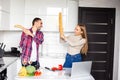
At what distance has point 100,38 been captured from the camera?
5246 millimetres

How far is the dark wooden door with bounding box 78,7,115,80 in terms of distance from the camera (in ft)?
17.0

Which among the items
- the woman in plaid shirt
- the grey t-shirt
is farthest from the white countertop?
the grey t-shirt

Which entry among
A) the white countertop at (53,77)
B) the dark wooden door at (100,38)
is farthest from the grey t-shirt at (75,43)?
the white countertop at (53,77)

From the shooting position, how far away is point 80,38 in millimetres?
4270

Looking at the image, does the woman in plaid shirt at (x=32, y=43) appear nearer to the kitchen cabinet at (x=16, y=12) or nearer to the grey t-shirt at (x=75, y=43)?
the grey t-shirt at (x=75, y=43)

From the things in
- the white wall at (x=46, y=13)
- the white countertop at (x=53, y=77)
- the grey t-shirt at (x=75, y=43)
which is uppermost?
the white wall at (x=46, y=13)

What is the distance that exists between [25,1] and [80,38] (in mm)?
1376

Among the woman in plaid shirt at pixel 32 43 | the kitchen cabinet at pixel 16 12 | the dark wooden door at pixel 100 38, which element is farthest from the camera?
the dark wooden door at pixel 100 38

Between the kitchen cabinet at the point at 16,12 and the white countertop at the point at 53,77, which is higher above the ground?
the kitchen cabinet at the point at 16,12

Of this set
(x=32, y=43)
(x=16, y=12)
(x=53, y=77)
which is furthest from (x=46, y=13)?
(x=53, y=77)

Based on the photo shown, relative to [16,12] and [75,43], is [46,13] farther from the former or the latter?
[75,43]

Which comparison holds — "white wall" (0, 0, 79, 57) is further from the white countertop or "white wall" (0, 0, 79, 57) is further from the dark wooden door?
the white countertop

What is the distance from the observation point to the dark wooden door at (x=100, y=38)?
520 centimetres

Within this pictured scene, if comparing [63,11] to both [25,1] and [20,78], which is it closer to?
[25,1]
